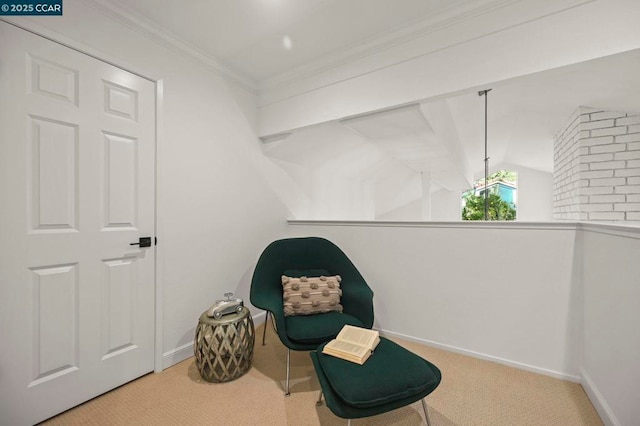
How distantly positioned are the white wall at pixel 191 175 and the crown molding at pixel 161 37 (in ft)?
0.11

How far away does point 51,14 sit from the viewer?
4.96ft

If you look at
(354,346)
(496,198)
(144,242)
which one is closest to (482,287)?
(354,346)

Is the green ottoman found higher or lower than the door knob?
lower

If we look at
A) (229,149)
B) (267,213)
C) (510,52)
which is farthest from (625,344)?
(229,149)

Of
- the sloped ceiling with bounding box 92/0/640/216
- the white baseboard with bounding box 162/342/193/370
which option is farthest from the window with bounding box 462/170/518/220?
the white baseboard with bounding box 162/342/193/370

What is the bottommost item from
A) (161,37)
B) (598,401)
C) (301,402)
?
(301,402)

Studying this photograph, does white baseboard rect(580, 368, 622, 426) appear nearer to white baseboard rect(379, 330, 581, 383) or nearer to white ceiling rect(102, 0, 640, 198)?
white baseboard rect(379, 330, 581, 383)

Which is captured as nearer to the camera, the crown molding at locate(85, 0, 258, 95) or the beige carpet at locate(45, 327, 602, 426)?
the beige carpet at locate(45, 327, 602, 426)

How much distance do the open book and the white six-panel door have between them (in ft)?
4.70

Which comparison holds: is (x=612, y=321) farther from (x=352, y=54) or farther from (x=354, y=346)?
(x=352, y=54)

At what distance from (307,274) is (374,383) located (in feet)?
3.93

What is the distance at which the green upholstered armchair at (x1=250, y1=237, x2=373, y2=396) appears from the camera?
172cm

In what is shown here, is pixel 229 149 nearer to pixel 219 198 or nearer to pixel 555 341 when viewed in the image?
pixel 219 198

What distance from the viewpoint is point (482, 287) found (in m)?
2.08
